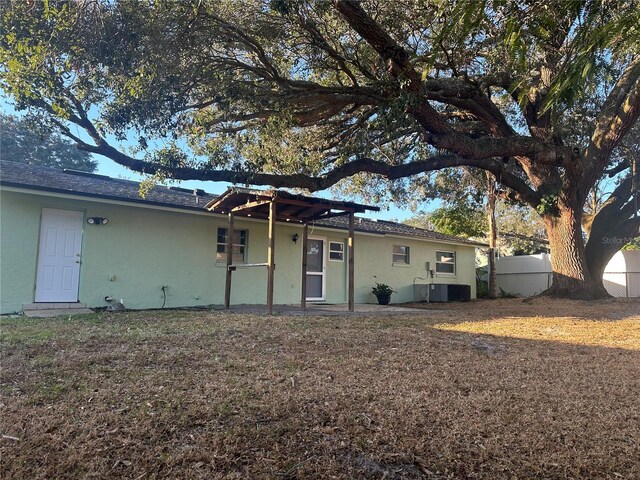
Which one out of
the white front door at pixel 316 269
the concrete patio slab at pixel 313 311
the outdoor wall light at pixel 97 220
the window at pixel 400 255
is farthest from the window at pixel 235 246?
the window at pixel 400 255

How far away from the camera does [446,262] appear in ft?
57.7

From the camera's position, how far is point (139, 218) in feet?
32.7

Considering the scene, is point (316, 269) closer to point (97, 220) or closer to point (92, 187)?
point (97, 220)

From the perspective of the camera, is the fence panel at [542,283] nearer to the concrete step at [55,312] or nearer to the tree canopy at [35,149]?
the concrete step at [55,312]

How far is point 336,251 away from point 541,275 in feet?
36.3

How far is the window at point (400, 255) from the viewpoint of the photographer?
51.4 feet

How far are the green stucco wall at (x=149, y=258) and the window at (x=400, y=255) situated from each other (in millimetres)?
2829

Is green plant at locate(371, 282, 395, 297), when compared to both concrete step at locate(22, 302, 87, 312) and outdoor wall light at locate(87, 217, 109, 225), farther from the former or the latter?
concrete step at locate(22, 302, 87, 312)

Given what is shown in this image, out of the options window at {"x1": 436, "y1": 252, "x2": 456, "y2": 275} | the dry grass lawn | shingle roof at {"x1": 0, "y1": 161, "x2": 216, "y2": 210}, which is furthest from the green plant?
the dry grass lawn

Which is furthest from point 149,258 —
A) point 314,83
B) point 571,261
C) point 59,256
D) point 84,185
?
point 571,261

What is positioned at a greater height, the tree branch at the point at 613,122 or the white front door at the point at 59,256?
the tree branch at the point at 613,122

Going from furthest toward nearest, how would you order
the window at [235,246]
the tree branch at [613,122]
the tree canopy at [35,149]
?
the tree canopy at [35,149] → the window at [235,246] → the tree branch at [613,122]

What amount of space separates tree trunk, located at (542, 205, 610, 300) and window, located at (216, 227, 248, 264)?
29.5ft

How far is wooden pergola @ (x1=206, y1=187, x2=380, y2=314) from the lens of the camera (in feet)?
28.4
